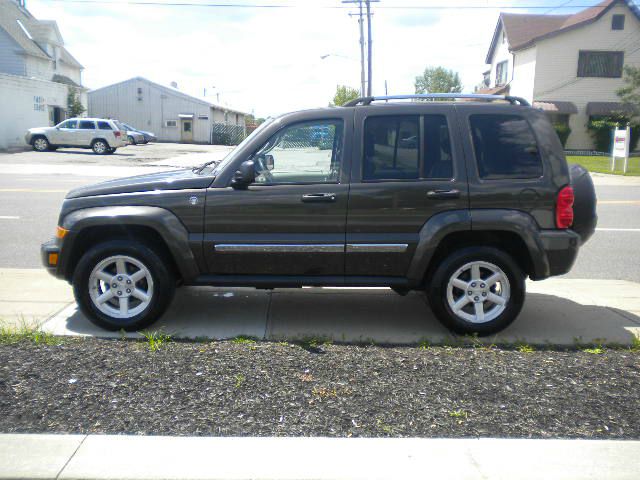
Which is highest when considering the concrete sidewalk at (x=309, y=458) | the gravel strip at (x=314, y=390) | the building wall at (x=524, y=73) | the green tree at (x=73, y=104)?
the building wall at (x=524, y=73)

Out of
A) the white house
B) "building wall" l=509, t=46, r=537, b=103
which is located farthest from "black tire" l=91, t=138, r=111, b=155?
the white house

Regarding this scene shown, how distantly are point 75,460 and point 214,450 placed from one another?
27.9 inches

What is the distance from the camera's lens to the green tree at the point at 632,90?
35.3 metres

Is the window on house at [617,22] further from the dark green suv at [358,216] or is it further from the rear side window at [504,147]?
the rear side window at [504,147]

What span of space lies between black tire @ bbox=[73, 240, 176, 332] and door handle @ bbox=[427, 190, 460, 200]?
2.26 m

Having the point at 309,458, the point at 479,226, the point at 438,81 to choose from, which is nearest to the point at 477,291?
the point at 479,226

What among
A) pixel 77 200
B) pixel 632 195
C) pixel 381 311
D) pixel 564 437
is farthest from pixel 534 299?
pixel 632 195

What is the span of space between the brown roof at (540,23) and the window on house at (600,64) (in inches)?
85.1

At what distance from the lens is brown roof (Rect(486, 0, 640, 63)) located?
124 feet

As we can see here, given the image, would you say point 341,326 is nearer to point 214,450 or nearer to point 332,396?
point 332,396

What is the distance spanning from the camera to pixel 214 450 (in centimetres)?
324

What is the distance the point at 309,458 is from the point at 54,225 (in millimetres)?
8557

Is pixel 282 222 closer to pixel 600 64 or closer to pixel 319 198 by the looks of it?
pixel 319 198

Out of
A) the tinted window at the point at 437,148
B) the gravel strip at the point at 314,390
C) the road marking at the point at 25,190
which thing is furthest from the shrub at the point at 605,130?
the gravel strip at the point at 314,390
